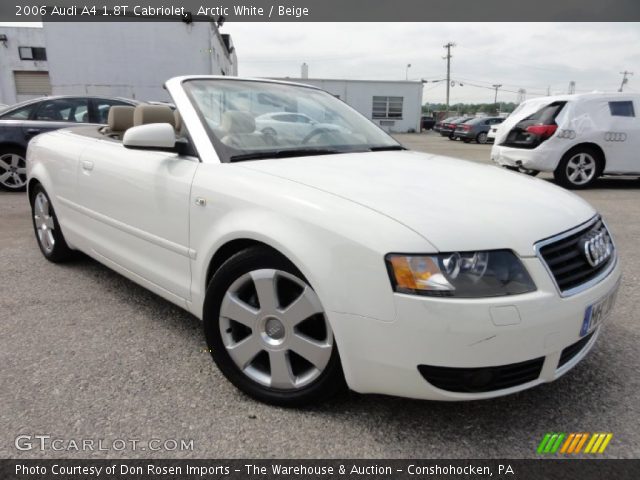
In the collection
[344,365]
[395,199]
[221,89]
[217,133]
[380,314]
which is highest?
[221,89]

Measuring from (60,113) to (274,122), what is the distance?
19.6ft

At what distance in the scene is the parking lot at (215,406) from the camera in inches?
72.2

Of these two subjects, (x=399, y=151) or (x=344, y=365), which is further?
(x=399, y=151)

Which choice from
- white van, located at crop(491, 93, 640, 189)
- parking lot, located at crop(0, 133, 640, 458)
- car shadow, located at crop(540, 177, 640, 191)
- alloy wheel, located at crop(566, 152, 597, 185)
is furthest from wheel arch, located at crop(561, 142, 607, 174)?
parking lot, located at crop(0, 133, 640, 458)

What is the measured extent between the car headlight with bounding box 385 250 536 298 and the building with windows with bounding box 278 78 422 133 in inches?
1441

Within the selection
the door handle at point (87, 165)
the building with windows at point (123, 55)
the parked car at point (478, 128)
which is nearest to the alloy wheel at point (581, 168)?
the door handle at point (87, 165)

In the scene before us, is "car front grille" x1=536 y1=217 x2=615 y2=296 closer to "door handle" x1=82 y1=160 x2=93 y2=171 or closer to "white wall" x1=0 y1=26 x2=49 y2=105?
"door handle" x1=82 y1=160 x2=93 y2=171

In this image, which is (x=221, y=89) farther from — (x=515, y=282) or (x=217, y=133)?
(x=515, y=282)

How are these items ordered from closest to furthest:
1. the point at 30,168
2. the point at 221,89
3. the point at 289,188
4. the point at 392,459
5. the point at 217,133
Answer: the point at 392,459, the point at 289,188, the point at 217,133, the point at 221,89, the point at 30,168

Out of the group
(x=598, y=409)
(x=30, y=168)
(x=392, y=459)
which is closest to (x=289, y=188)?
(x=392, y=459)

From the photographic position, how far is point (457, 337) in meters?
1.58

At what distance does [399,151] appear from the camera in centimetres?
290

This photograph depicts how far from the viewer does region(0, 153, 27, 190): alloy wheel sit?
A: 726cm

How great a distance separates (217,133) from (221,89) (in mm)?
507
